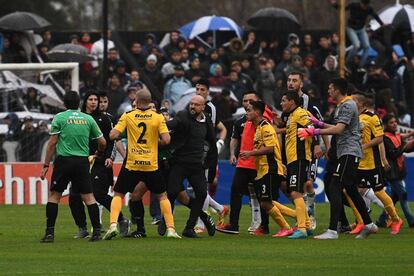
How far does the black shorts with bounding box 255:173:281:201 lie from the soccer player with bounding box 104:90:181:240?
174 centimetres

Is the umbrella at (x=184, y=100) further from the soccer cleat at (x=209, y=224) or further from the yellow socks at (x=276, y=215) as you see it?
the yellow socks at (x=276, y=215)

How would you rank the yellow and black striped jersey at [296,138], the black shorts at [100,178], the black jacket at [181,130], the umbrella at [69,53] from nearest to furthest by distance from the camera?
the yellow and black striped jersey at [296,138] → the black jacket at [181,130] → the black shorts at [100,178] → the umbrella at [69,53]

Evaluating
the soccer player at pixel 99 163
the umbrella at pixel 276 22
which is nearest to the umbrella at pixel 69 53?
the umbrella at pixel 276 22

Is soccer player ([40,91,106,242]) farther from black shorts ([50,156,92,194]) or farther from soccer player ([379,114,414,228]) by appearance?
soccer player ([379,114,414,228])

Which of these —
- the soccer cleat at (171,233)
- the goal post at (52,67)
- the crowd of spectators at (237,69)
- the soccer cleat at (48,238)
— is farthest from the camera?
the crowd of spectators at (237,69)

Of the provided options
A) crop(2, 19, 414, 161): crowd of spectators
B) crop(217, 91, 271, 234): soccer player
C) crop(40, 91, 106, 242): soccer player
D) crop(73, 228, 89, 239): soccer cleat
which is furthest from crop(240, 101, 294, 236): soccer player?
crop(2, 19, 414, 161): crowd of spectators

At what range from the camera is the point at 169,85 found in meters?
32.0

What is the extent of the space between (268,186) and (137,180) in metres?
2.05

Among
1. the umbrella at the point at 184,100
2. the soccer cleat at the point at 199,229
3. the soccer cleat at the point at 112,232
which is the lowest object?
the soccer cleat at the point at 199,229

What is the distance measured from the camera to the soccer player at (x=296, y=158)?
19.0m

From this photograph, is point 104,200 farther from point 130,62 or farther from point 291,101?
point 130,62

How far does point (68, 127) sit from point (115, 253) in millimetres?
2192

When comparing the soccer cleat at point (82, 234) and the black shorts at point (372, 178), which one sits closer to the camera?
the soccer cleat at point (82, 234)

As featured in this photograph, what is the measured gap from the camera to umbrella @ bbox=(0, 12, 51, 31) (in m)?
32.2
